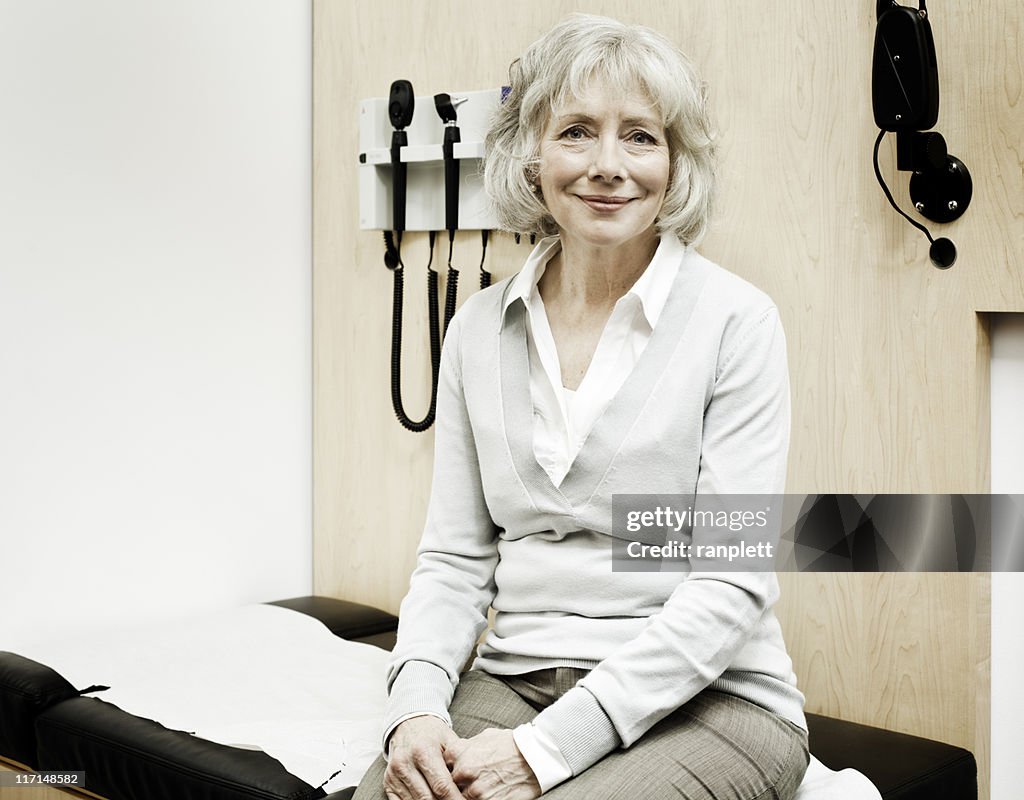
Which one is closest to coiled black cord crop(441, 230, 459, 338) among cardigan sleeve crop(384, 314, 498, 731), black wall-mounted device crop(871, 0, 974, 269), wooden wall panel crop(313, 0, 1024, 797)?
wooden wall panel crop(313, 0, 1024, 797)

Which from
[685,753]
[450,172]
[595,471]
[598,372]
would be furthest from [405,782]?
[450,172]

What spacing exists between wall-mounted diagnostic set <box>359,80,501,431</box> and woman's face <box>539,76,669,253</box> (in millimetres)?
715

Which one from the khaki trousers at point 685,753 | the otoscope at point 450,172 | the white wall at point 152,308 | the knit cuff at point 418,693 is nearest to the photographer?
the khaki trousers at point 685,753

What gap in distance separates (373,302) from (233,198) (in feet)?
1.22

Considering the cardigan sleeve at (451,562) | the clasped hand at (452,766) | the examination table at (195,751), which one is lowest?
the examination table at (195,751)

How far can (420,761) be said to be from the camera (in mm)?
1318

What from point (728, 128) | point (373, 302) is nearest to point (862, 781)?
point (728, 128)

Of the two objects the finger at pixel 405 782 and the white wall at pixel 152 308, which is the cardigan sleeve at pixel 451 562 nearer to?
the finger at pixel 405 782

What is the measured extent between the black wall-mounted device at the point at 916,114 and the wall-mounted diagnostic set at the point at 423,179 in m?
0.80

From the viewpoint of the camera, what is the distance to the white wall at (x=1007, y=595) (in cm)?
171

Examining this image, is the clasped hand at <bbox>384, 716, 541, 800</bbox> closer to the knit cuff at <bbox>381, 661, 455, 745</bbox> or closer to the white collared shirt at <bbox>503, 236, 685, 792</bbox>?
the knit cuff at <bbox>381, 661, 455, 745</bbox>

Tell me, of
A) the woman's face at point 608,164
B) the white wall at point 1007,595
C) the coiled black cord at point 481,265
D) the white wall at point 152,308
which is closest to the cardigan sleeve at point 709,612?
the woman's face at point 608,164

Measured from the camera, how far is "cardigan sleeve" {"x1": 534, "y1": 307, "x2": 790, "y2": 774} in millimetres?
1277

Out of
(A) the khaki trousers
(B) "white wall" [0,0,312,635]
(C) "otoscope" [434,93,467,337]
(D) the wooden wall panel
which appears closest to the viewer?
(A) the khaki trousers
